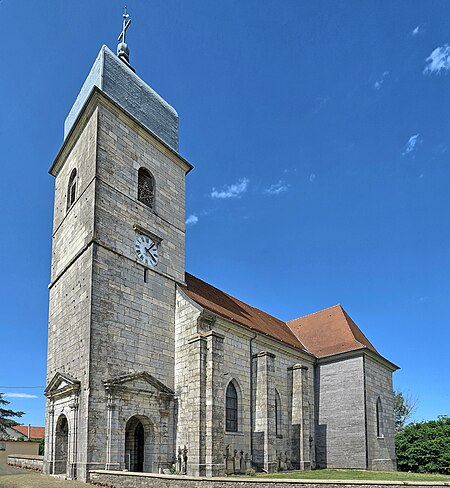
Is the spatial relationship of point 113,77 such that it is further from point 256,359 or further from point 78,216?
point 256,359

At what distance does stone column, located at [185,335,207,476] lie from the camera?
57.5ft

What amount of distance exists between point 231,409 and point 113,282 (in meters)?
7.53

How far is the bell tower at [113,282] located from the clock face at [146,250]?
0.04 metres

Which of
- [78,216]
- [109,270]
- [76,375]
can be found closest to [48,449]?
[76,375]

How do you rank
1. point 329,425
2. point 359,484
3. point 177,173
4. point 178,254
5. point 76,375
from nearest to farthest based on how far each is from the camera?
point 359,484, point 76,375, point 178,254, point 177,173, point 329,425

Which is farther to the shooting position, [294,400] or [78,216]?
[294,400]

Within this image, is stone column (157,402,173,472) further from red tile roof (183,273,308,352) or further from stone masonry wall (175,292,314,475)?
red tile roof (183,273,308,352)

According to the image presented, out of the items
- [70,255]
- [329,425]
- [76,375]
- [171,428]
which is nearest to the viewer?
[76,375]

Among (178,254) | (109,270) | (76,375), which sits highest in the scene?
(178,254)

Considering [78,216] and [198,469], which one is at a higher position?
[78,216]

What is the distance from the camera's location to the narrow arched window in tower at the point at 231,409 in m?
20.6

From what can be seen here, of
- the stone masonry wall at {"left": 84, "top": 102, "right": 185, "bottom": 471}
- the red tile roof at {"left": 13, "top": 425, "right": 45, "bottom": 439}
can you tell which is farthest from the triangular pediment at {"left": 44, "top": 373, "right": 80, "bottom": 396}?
the red tile roof at {"left": 13, "top": 425, "right": 45, "bottom": 439}

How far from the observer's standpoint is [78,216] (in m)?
20.0

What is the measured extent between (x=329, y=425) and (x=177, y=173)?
599 inches
